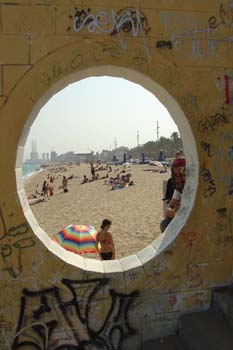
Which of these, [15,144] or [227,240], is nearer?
[15,144]

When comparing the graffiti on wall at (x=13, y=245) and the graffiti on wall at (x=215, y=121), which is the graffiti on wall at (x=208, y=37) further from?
the graffiti on wall at (x=13, y=245)

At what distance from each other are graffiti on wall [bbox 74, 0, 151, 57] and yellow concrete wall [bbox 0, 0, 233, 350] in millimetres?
11

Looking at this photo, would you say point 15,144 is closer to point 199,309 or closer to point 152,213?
point 199,309

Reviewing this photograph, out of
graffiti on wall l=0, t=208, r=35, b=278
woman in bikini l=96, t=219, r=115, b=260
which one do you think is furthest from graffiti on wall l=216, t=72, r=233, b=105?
woman in bikini l=96, t=219, r=115, b=260

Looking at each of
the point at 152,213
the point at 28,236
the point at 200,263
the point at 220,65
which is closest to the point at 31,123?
the point at 28,236

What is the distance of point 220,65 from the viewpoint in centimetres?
407

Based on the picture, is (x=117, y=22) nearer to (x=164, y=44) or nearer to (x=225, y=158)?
(x=164, y=44)

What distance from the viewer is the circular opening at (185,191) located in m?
3.83

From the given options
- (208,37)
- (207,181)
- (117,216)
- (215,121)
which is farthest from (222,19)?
(117,216)

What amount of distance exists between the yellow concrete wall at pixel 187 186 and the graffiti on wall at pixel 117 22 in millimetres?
11

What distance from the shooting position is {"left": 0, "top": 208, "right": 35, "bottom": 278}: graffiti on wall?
3709 mm

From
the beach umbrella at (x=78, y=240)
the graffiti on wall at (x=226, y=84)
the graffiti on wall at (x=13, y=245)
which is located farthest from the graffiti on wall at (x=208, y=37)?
the beach umbrella at (x=78, y=240)

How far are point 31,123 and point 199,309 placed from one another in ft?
9.26

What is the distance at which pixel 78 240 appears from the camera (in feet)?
22.0
